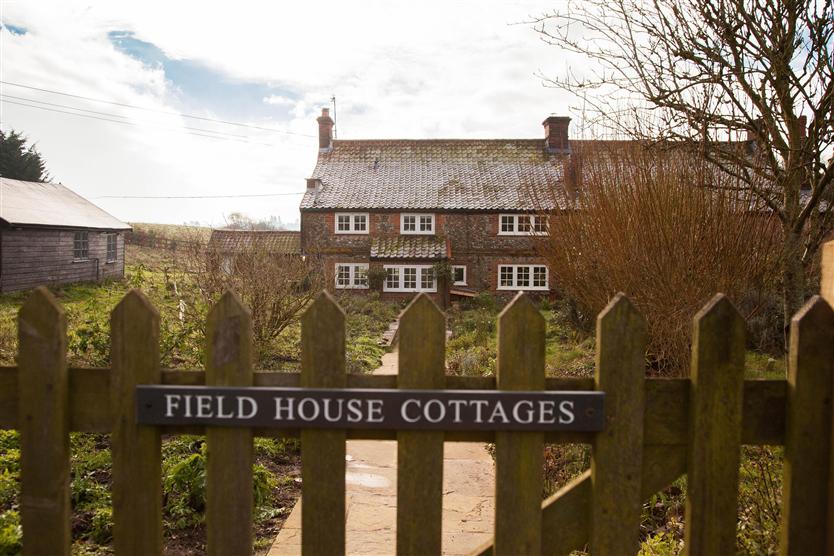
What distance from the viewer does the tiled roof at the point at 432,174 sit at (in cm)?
2697

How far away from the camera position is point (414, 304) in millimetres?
1880

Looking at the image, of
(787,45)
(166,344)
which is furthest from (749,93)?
(166,344)

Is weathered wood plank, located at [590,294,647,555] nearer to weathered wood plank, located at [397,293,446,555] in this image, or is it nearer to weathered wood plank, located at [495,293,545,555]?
weathered wood plank, located at [495,293,545,555]

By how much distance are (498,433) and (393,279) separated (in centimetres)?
2387

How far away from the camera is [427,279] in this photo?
25.5 metres

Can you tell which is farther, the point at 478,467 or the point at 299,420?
the point at 478,467

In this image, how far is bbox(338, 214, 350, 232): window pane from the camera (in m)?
26.9

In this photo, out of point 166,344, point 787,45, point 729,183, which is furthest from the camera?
point 166,344

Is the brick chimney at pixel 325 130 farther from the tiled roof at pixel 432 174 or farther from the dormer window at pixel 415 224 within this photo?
the dormer window at pixel 415 224

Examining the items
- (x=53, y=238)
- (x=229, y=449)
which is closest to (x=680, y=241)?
(x=229, y=449)

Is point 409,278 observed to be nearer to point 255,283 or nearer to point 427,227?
point 427,227

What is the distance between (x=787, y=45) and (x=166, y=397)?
16.6 feet

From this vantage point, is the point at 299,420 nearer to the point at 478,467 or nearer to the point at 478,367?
the point at 478,467

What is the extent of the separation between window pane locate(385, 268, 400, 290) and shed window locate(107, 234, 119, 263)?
13411mm
